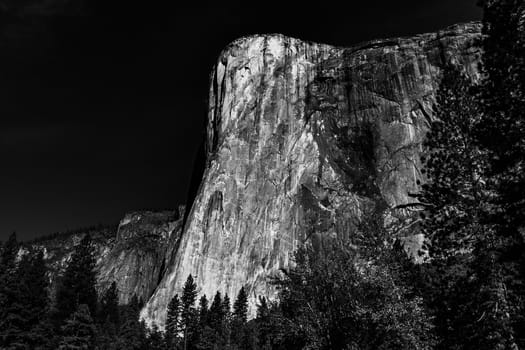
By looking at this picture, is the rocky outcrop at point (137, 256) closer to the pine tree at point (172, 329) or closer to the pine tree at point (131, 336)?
the pine tree at point (131, 336)

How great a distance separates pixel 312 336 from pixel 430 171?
385 inches

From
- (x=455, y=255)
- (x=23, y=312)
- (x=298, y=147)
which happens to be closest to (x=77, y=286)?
(x=23, y=312)

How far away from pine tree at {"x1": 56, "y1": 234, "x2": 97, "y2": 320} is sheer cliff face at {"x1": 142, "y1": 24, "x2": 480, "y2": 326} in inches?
1253

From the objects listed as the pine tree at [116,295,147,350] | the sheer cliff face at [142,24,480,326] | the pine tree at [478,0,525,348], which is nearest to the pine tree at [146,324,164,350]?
the pine tree at [116,295,147,350]

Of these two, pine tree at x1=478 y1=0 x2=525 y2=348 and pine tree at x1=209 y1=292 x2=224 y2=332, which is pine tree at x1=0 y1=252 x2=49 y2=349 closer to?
pine tree at x1=209 y1=292 x2=224 y2=332

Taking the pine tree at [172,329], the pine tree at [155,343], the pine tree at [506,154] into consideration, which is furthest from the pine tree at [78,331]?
the pine tree at [172,329]

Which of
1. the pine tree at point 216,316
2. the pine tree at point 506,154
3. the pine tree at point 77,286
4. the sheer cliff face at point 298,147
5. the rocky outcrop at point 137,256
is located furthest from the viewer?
the rocky outcrop at point 137,256

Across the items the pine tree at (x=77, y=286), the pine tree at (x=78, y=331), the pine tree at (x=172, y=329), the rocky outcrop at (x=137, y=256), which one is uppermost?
the rocky outcrop at (x=137, y=256)

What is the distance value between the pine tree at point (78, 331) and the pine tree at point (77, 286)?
2179 centimetres

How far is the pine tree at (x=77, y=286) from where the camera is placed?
5422 centimetres

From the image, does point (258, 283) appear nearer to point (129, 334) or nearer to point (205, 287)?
point (205, 287)

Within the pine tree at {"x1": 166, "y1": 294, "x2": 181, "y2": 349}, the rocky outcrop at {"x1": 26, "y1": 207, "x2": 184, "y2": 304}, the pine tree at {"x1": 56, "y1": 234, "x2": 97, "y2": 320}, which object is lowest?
the pine tree at {"x1": 166, "y1": 294, "x2": 181, "y2": 349}

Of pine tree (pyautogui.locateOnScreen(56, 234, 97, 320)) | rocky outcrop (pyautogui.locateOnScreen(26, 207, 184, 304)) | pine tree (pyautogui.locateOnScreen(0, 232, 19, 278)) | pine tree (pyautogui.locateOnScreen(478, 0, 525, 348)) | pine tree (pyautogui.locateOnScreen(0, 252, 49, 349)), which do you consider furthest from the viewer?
rocky outcrop (pyautogui.locateOnScreen(26, 207, 184, 304))

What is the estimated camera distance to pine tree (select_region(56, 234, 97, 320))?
5422cm
